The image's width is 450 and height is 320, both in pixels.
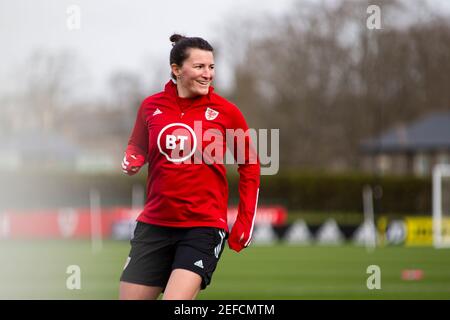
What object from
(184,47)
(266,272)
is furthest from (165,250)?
(266,272)

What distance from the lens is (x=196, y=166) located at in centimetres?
605

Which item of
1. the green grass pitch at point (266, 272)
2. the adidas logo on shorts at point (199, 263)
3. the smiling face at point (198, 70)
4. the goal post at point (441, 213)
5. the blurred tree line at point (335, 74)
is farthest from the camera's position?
the blurred tree line at point (335, 74)

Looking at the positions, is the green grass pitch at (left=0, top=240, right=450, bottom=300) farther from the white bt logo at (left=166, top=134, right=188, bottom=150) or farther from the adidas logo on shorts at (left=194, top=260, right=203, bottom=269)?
the white bt logo at (left=166, top=134, right=188, bottom=150)

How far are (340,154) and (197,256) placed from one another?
45872 mm

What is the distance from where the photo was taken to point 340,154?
51438 millimetres

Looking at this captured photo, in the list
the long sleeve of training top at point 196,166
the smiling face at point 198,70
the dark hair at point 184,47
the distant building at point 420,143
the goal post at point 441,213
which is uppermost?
the dark hair at point 184,47

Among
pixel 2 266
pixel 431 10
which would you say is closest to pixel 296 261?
pixel 2 266

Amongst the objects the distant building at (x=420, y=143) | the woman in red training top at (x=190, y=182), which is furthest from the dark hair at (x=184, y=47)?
the distant building at (x=420, y=143)

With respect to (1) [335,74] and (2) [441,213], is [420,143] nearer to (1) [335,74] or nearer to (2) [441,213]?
(1) [335,74]

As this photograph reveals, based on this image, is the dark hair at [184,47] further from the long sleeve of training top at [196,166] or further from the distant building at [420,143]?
the distant building at [420,143]

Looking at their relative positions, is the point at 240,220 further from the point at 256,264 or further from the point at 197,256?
the point at 256,264

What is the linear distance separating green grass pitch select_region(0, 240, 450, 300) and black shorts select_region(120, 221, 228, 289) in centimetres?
703

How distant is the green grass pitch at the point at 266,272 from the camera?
13695 mm

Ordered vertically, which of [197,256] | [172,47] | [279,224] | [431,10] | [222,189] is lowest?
[279,224]
